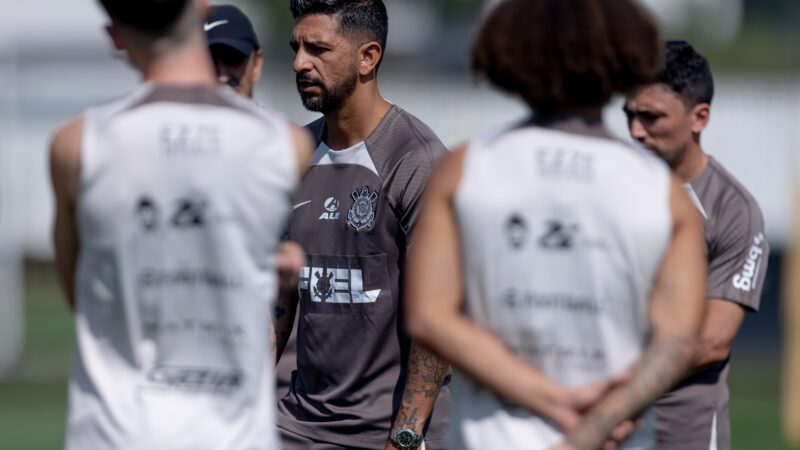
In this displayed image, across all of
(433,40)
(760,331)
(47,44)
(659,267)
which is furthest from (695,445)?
(433,40)

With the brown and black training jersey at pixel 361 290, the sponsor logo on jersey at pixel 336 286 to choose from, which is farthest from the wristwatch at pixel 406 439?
the sponsor logo on jersey at pixel 336 286

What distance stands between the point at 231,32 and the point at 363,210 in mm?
1258

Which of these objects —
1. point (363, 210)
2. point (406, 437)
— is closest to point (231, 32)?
point (363, 210)

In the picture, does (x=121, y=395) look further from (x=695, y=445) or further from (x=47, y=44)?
(x=47, y=44)

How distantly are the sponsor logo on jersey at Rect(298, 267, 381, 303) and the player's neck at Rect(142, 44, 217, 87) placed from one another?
1.99 metres

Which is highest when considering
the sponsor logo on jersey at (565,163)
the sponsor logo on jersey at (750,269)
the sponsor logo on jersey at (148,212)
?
the sponsor logo on jersey at (565,163)

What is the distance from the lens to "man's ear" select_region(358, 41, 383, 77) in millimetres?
6348

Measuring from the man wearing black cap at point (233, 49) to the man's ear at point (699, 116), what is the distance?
197 cm

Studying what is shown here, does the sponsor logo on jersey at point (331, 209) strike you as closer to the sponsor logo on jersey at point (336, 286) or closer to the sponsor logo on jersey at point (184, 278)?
the sponsor logo on jersey at point (336, 286)

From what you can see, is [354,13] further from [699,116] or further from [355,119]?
[699,116]

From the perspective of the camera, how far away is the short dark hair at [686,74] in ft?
19.8

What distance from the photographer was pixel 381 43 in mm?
6480

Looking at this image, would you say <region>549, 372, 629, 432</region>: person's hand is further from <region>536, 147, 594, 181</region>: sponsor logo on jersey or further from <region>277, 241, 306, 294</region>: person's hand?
<region>277, 241, 306, 294</region>: person's hand

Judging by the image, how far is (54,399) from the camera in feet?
54.2
